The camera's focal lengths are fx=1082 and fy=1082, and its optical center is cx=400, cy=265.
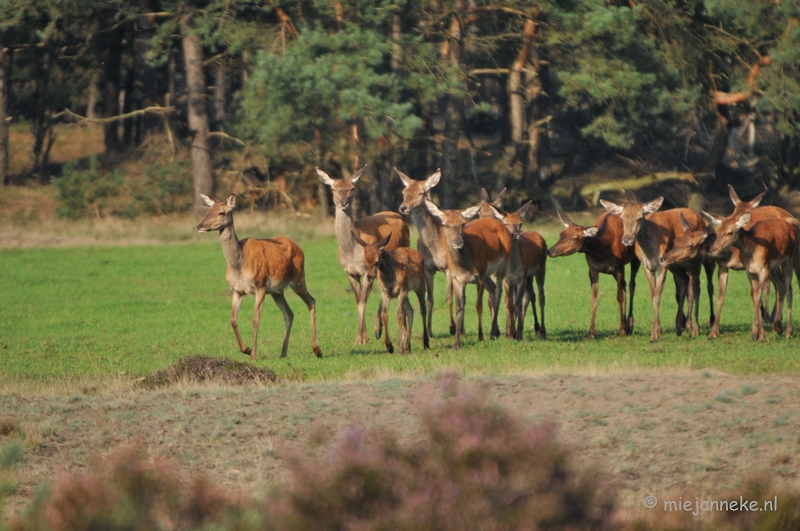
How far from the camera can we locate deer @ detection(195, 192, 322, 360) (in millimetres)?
14469

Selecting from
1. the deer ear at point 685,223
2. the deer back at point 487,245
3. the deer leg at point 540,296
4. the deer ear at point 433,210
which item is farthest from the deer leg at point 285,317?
the deer ear at point 685,223

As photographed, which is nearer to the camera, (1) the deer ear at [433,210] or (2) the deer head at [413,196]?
(1) the deer ear at [433,210]

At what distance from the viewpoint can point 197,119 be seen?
35344 mm

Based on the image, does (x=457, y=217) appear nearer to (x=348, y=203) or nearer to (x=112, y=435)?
(x=348, y=203)

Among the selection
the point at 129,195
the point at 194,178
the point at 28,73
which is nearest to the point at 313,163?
the point at 194,178

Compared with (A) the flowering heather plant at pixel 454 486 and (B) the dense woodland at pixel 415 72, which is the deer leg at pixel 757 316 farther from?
(B) the dense woodland at pixel 415 72

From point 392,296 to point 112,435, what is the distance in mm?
6247

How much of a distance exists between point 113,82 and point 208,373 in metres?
35.4

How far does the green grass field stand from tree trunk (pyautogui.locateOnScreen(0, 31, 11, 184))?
1245 centimetres

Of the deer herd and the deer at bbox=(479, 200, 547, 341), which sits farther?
the deer at bbox=(479, 200, 547, 341)

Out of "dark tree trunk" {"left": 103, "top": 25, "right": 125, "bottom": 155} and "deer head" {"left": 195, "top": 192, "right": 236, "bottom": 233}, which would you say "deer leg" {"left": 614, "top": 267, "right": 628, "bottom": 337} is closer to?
"deer head" {"left": 195, "top": 192, "right": 236, "bottom": 233}

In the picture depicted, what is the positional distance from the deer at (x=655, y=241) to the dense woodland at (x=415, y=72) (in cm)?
1369

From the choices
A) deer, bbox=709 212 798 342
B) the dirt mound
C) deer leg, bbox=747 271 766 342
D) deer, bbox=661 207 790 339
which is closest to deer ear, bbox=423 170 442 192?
deer, bbox=661 207 790 339

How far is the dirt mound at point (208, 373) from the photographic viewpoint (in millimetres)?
12141
